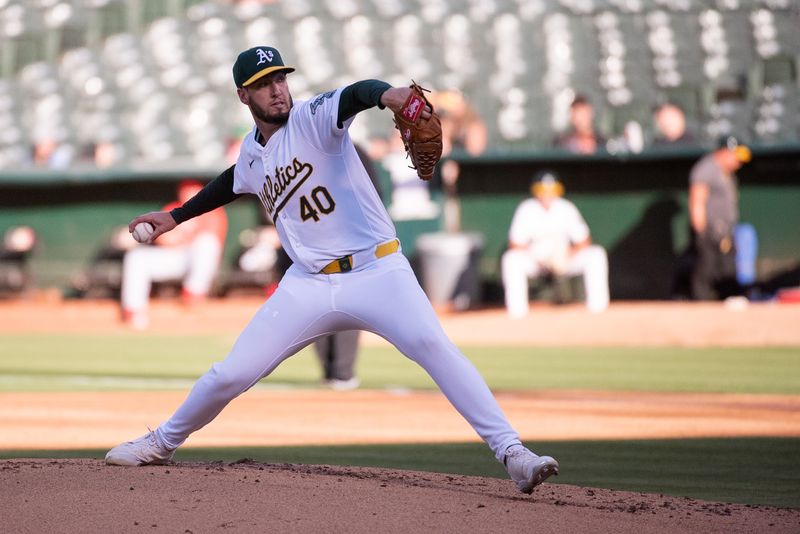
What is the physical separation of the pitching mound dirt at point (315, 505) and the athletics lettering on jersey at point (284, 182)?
1031 mm

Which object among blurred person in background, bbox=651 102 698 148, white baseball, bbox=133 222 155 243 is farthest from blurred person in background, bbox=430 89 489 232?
white baseball, bbox=133 222 155 243

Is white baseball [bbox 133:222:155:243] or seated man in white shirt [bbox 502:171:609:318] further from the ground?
seated man in white shirt [bbox 502:171:609:318]

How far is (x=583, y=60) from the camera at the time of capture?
1667 centimetres

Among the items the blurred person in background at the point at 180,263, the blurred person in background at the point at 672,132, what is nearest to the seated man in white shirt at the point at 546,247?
the blurred person in background at the point at 672,132

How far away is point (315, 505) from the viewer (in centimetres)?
415

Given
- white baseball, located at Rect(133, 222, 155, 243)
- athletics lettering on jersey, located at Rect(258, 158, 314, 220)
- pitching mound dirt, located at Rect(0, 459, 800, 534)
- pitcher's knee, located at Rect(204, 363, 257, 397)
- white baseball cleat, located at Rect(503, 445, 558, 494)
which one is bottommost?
pitching mound dirt, located at Rect(0, 459, 800, 534)

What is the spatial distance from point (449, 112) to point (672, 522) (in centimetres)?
1121

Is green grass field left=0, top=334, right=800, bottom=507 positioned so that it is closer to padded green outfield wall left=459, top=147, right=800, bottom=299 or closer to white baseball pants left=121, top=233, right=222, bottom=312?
white baseball pants left=121, top=233, right=222, bottom=312

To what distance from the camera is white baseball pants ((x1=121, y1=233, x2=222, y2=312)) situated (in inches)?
566

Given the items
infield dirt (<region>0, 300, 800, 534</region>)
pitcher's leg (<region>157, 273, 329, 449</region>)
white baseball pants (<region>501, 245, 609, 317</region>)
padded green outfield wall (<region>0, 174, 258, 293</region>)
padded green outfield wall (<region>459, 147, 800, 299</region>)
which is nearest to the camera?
infield dirt (<region>0, 300, 800, 534</region>)

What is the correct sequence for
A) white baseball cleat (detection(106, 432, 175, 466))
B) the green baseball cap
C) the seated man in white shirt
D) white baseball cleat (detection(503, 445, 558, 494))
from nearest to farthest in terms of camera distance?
white baseball cleat (detection(503, 445, 558, 494)) < the green baseball cap < white baseball cleat (detection(106, 432, 175, 466)) < the seated man in white shirt

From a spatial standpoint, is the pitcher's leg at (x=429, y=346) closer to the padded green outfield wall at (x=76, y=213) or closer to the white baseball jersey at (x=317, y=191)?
the white baseball jersey at (x=317, y=191)

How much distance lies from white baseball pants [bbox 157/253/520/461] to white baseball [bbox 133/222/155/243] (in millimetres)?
636

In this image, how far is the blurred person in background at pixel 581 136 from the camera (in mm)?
14250
